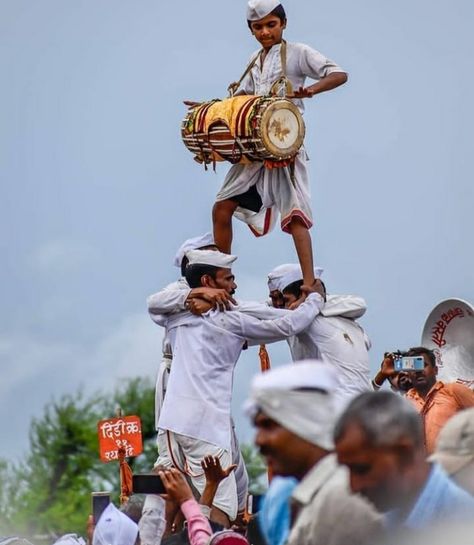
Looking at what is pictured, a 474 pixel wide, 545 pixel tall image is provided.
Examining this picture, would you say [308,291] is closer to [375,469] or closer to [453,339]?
[453,339]

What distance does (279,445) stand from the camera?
5980 millimetres

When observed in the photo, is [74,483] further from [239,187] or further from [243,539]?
[243,539]

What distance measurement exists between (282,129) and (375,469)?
216 inches

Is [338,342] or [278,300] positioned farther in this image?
[278,300]

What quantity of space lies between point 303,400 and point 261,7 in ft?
17.8

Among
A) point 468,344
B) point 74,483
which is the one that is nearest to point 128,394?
point 74,483

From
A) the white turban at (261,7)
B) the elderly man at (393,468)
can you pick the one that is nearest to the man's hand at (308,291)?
the white turban at (261,7)

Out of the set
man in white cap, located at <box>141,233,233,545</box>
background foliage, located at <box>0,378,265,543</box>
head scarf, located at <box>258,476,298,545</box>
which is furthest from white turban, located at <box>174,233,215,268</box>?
background foliage, located at <box>0,378,265,543</box>

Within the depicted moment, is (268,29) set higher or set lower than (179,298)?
higher

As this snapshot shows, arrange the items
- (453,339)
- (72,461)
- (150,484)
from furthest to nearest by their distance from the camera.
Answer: (72,461) < (453,339) < (150,484)

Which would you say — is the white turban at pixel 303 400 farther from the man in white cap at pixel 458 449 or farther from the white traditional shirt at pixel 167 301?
the white traditional shirt at pixel 167 301

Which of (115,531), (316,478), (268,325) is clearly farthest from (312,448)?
(268,325)

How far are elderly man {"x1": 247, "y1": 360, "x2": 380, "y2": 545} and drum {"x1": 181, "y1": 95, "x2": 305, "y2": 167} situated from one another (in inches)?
201

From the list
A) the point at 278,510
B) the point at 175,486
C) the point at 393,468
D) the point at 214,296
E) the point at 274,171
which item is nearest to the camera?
the point at 393,468
